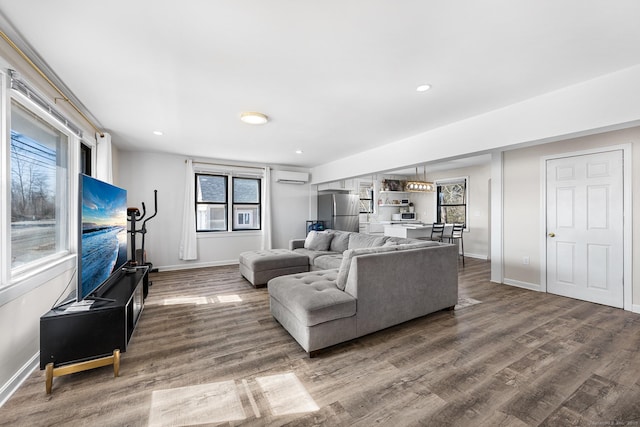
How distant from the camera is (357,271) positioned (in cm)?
232

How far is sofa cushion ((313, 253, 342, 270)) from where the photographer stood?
153 inches

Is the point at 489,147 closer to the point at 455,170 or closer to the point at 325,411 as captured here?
the point at 325,411

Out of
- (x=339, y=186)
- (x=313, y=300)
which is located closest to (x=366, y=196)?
(x=339, y=186)

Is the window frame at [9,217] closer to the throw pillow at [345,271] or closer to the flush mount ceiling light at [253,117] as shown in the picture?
the flush mount ceiling light at [253,117]

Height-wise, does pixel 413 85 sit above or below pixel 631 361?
above

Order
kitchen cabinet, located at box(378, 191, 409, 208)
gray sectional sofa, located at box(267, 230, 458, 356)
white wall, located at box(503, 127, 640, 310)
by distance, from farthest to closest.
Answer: kitchen cabinet, located at box(378, 191, 409, 208)
white wall, located at box(503, 127, 640, 310)
gray sectional sofa, located at box(267, 230, 458, 356)

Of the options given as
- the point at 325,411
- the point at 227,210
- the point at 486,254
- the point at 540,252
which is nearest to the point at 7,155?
the point at 325,411

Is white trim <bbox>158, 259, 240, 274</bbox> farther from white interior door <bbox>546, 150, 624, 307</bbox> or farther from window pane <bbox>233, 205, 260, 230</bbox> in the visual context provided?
white interior door <bbox>546, 150, 624, 307</bbox>

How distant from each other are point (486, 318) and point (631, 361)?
1.00 meters

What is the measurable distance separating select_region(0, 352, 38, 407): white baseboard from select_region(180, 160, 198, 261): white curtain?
10.9 ft

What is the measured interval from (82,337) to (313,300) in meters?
1.63

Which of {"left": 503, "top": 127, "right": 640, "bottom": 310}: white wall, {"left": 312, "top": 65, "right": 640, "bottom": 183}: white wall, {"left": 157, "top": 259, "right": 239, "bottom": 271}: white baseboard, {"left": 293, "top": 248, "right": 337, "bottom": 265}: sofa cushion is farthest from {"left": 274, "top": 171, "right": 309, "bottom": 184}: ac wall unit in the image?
{"left": 503, "top": 127, "right": 640, "bottom": 310}: white wall

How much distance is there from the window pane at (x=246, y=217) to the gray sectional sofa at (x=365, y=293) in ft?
11.8

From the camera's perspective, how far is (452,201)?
23.7ft
